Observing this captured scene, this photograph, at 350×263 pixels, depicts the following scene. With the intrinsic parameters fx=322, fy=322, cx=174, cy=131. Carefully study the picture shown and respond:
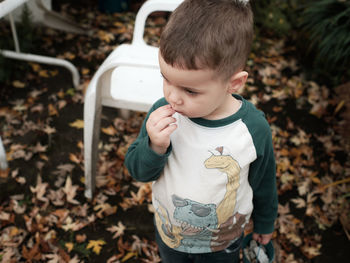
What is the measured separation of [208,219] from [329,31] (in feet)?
12.6

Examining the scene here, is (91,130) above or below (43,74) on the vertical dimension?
above

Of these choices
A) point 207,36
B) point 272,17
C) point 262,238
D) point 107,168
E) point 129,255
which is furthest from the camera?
point 272,17

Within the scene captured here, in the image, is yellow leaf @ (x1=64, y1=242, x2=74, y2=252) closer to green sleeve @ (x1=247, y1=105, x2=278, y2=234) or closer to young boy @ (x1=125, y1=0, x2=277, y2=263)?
young boy @ (x1=125, y1=0, x2=277, y2=263)

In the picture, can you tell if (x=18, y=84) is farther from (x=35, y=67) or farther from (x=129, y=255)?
(x=129, y=255)

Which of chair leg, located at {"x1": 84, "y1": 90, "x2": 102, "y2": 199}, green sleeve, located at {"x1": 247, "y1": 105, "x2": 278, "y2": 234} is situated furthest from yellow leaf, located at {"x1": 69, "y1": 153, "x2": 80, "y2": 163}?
green sleeve, located at {"x1": 247, "y1": 105, "x2": 278, "y2": 234}

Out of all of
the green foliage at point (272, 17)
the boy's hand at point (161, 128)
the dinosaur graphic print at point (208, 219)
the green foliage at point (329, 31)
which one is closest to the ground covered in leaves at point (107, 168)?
the green foliage at point (329, 31)

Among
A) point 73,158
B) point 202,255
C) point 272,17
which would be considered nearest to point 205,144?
point 202,255

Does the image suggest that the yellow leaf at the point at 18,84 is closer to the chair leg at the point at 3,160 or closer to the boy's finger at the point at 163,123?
the chair leg at the point at 3,160

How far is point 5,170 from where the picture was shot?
307cm

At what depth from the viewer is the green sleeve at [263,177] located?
1.36 meters

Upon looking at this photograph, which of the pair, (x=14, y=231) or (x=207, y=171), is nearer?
(x=207, y=171)

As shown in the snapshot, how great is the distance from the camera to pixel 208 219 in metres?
1.43

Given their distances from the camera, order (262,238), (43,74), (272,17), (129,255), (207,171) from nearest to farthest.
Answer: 1. (207,171)
2. (262,238)
3. (129,255)
4. (43,74)
5. (272,17)

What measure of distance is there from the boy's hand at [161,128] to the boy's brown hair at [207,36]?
0.22m
